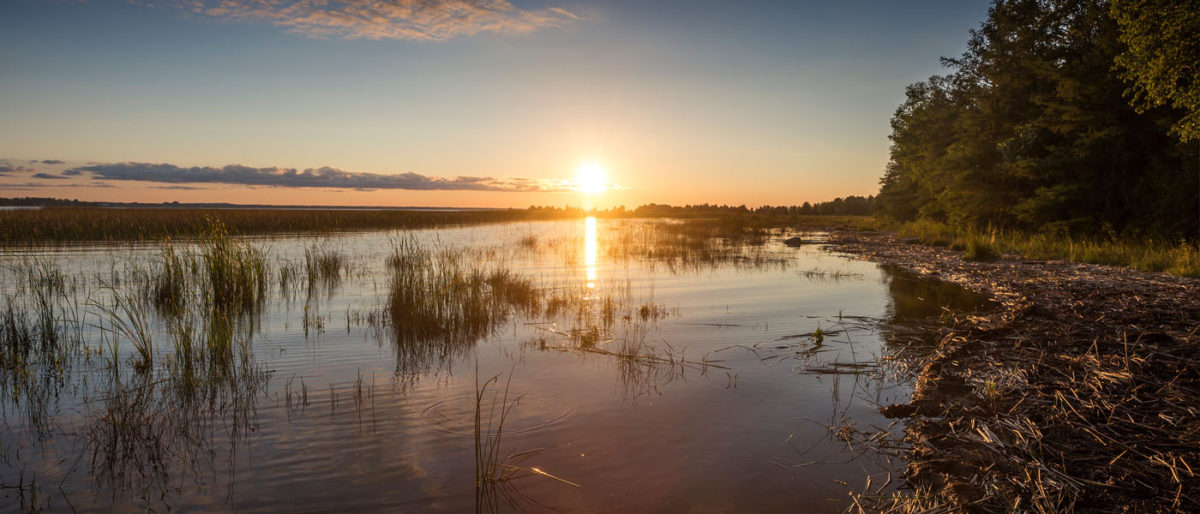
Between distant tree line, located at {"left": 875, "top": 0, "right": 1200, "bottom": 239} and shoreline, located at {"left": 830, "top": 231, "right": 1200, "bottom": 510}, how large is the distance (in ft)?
39.3

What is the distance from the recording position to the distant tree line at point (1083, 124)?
16.8m

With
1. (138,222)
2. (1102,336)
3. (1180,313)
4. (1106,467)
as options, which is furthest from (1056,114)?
(138,222)

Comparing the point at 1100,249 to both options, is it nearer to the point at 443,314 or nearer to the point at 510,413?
the point at 443,314

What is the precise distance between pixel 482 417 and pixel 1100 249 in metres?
22.8

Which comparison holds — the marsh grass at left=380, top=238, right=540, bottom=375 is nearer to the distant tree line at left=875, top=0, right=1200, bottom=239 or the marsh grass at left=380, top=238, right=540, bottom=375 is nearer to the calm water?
the calm water

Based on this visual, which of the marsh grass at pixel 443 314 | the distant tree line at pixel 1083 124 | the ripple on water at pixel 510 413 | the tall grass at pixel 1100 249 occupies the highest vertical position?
the distant tree line at pixel 1083 124

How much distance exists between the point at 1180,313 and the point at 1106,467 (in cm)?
718

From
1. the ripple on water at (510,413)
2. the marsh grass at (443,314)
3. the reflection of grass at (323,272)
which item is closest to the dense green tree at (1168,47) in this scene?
the marsh grass at (443,314)

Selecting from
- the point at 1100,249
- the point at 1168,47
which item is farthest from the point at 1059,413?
the point at 1100,249

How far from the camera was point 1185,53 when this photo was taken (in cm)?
1597

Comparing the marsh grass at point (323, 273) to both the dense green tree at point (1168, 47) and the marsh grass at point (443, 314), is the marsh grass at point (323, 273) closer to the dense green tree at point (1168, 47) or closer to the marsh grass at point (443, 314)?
the marsh grass at point (443, 314)

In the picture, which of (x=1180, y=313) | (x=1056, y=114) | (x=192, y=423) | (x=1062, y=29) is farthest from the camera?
(x=1062, y=29)

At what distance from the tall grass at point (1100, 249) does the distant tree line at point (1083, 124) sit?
923 mm

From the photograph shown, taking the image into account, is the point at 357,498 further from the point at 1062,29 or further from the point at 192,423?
the point at 1062,29
